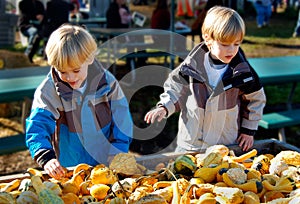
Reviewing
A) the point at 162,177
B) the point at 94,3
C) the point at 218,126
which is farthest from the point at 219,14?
the point at 94,3

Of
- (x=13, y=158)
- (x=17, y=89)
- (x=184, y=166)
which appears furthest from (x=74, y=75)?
(x=13, y=158)

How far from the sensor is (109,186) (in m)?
1.64

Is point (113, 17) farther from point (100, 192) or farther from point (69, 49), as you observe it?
point (100, 192)

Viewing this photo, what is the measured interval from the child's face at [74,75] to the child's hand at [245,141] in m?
0.85

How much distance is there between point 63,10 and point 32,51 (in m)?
1.11

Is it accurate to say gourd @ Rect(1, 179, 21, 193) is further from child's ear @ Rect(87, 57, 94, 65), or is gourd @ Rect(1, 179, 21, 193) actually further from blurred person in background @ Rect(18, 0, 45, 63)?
blurred person in background @ Rect(18, 0, 45, 63)

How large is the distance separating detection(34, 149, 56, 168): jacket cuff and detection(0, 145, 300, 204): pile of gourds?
0.31 ft

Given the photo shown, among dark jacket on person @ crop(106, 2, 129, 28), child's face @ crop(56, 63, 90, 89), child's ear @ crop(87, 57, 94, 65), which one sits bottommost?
dark jacket on person @ crop(106, 2, 129, 28)

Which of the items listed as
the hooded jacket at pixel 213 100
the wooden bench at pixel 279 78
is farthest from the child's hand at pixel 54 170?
the wooden bench at pixel 279 78

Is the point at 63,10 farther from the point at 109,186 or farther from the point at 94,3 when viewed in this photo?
the point at 109,186

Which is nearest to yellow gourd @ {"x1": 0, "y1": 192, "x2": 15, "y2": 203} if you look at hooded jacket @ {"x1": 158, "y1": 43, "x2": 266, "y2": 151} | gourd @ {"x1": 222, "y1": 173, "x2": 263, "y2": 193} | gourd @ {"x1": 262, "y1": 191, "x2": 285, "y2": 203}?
gourd @ {"x1": 222, "y1": 173, "x2": 263, "y2": 193}

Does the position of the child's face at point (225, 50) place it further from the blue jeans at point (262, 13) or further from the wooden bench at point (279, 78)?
the blue jeans at point (262, 13)

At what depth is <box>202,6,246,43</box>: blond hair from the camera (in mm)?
2182

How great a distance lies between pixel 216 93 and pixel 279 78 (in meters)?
2.63
